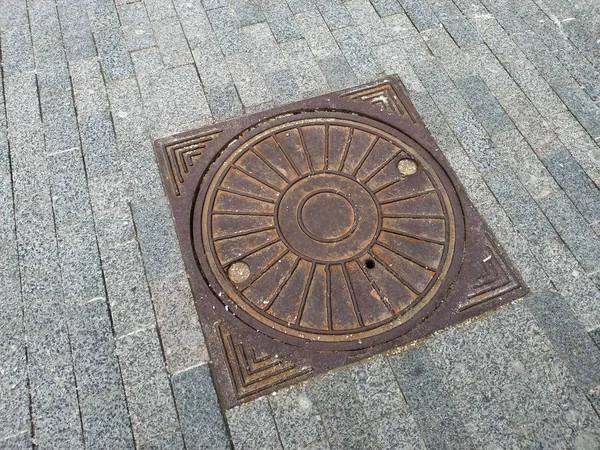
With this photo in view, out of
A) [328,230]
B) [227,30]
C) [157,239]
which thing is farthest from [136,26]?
[328,230]

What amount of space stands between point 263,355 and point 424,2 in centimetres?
335

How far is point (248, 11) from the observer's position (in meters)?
4.47

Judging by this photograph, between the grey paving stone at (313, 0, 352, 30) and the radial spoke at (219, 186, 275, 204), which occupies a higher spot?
the grey paving stone at (313, 0, 352, 30)

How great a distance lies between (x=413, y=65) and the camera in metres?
4.20

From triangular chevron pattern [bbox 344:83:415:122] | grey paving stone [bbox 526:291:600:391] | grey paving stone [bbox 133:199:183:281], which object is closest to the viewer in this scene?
grey paving stone [bbox 526:291:600:391]

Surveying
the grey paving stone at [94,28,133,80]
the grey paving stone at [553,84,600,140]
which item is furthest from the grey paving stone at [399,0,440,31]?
the grey paving stone at [94,28,133,80]

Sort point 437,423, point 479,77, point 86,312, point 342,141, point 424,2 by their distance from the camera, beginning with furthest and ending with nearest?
point 424,2, point 479,77, point 342,141, point 86,312, point 437,423

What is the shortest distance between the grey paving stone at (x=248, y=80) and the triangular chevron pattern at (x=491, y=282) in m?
1.99

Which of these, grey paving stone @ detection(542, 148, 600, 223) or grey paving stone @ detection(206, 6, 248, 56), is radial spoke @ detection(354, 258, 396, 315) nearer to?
grey paving stone @ detection(542, 148, 600, 223)

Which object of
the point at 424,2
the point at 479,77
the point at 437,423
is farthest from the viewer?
the point at 424,2

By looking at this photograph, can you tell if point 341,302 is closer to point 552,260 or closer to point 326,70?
point 552,260

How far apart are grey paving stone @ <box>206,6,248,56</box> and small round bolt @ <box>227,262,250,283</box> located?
6.08ft

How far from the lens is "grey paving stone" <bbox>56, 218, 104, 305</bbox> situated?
3.21 meters

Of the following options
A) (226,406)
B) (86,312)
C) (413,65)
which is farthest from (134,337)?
(413,65)
